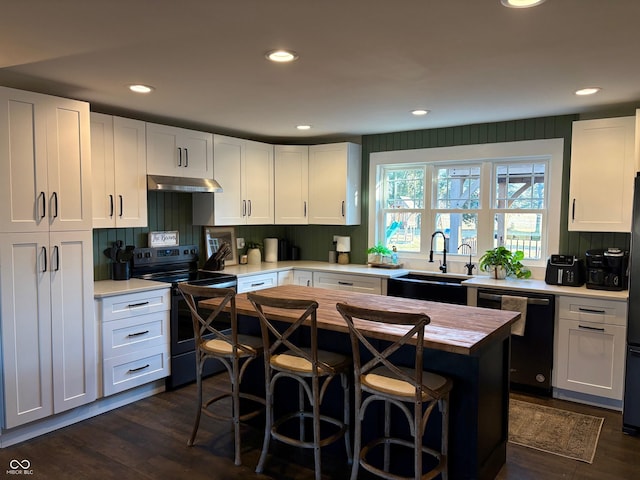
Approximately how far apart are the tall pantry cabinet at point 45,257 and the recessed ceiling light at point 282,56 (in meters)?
1.56

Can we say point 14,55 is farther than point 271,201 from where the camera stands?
No

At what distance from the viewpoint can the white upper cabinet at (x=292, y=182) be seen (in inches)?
204

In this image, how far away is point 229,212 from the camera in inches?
186

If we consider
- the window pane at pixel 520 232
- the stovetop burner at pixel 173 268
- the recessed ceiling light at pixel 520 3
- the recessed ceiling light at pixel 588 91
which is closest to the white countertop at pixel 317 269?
the stovetop burner at pixel 173 268

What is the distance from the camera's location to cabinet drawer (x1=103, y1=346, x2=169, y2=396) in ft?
11.2

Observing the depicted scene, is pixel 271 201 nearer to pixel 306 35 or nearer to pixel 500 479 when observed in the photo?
pixel 306 35

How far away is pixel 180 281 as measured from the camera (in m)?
4.00

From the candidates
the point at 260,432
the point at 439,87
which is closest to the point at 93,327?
the point at 260,432

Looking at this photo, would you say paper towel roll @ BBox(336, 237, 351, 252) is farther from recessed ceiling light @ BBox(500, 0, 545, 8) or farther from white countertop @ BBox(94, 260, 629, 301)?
recessed ceiling light @ BBox(500, 0, 545, 8)

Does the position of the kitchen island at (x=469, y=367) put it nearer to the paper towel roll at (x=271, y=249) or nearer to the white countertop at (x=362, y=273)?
the white countertop at (x=362, y=273)

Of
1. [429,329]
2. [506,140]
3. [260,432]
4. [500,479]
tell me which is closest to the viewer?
[429,329]

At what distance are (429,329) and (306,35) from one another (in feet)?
5.06

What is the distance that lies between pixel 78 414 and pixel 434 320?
2.59 metres

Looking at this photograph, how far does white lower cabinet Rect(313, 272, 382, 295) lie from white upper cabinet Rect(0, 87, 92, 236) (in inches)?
90.7
